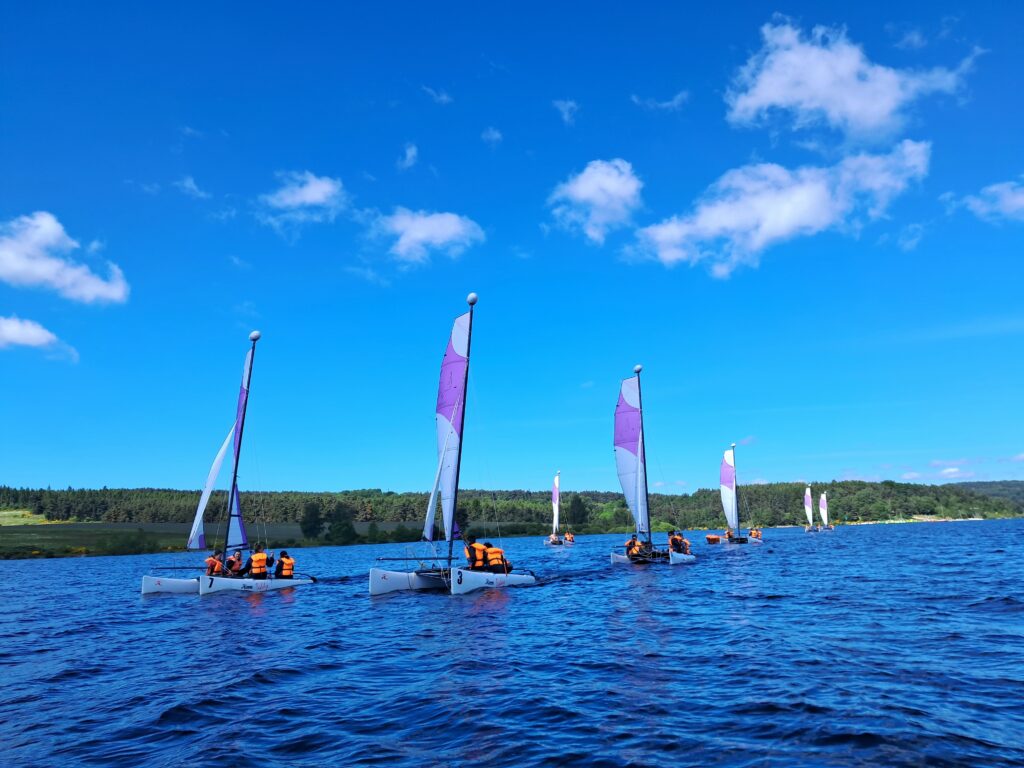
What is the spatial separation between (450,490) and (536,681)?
707 inches

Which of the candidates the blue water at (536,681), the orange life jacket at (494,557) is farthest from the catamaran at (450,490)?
the blue water at (536,681)

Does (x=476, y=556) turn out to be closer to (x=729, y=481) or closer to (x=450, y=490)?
(x=450, y=490)

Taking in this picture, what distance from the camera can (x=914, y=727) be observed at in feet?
32.2

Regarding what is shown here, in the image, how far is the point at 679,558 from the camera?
47125mm

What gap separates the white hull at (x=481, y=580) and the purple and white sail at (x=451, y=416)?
1.97 metres

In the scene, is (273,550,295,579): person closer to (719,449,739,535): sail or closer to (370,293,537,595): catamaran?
(370,293,537,595): catamaran

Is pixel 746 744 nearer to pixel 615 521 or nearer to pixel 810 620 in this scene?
pixel 810 620

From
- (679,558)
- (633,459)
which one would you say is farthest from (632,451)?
(679,558)

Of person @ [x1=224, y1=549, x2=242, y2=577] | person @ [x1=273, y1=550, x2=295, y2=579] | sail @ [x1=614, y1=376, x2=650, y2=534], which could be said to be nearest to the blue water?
person @ [x1=224, y1=549, x2=242, y2=577]

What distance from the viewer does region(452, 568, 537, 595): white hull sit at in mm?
29859

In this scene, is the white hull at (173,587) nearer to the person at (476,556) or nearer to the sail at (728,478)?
the person at (476,556)

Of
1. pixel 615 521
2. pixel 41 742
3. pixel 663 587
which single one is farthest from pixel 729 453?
pixel 615 521

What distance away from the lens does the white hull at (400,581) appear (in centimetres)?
3094

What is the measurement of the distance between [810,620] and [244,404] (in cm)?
3254
